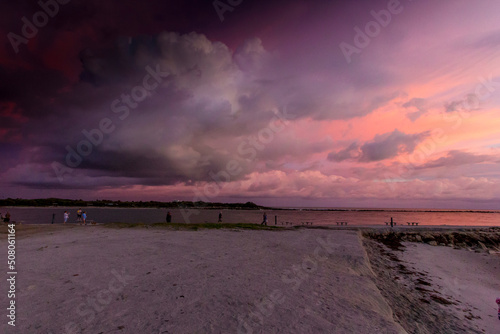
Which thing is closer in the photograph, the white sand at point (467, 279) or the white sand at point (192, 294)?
the white sand at point (192, 294)

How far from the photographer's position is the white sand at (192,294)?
21.8 feet

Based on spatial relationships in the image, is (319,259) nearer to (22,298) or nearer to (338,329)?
(338,329)

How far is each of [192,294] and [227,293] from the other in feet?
4.32

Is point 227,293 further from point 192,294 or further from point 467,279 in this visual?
point 467,279

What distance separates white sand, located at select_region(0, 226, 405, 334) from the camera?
6.63 meters

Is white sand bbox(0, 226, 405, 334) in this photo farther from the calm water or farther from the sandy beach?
the calm water

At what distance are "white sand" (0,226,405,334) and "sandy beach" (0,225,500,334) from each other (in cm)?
4

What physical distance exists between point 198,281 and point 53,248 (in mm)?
13586

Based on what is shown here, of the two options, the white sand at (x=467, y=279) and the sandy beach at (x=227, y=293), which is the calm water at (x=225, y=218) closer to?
the white sand at (x=467, y=279)

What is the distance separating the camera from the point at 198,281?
10.1 meters

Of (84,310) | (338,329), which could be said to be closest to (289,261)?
(338,329)

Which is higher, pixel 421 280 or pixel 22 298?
pixel 22 298

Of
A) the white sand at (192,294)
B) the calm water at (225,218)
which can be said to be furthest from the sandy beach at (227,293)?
the calm water at (225,218)

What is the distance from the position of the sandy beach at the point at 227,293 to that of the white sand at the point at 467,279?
0.10 m
